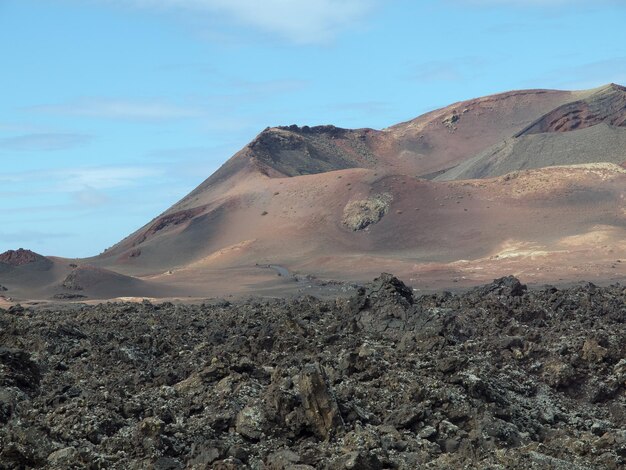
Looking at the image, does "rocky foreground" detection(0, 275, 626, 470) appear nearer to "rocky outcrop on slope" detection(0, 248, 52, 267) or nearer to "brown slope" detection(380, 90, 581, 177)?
"rocky outcrop on slope" detection(0, 248, 52, 267)

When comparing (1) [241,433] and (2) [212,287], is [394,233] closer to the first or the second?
(2) [212,287]

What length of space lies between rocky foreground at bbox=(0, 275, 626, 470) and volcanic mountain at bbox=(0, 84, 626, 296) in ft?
91.4

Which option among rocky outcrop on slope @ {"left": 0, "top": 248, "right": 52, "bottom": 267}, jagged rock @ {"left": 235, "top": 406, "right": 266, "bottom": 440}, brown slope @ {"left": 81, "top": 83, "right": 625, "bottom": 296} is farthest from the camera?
brown slope @ {"left": 81, "top": 83, "right": 625, "bottom": 296}

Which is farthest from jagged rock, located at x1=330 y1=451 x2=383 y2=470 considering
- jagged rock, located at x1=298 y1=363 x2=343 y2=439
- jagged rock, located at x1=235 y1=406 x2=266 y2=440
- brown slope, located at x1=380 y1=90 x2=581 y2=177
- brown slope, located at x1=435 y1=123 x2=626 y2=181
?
brown slope, located at x1=380 y1=90 x2=581 y2=177

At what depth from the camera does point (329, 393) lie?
46.5 ft

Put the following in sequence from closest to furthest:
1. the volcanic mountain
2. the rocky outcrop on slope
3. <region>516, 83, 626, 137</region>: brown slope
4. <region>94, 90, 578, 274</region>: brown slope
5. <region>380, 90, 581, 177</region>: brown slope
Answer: the volcanic mountain, the rocky outcrop on slope, <region>94, 90, 578, 274</region>: brown slope, <region>516, 83, 626, 137</region>: brown slope, <region>380, 90, 581, 177</region>: brown slope

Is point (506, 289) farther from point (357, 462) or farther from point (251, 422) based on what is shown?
point (357, 462)

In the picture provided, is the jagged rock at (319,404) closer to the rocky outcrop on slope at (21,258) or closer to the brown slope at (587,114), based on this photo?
the rocky outcrop on slope at (21,258)

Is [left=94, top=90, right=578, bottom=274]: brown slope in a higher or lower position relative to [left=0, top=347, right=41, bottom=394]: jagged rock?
higher

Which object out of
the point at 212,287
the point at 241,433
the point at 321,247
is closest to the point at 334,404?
the point at 241,433

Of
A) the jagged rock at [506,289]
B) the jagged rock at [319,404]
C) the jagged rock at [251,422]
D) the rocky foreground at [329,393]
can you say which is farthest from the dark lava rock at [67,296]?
the jagged rock at [319,404]

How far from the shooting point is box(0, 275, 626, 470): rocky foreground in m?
12.9

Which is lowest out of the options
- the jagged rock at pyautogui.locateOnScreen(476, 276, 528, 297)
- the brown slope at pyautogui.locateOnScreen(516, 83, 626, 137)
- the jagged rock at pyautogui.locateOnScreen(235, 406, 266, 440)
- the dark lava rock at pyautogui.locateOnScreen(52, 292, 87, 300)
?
the jagged rock at pyautogui.locateOnScreen(235, 406, 266, 440)

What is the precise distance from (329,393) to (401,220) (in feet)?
191
